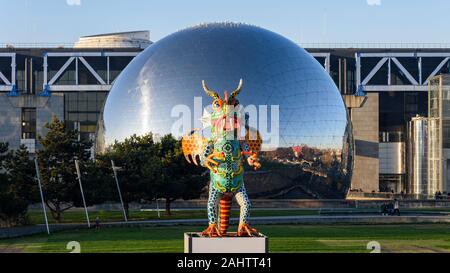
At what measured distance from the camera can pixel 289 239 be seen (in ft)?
103

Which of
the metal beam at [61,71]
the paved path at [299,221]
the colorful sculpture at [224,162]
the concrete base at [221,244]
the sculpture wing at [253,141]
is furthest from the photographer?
the metal beam at [61,71]

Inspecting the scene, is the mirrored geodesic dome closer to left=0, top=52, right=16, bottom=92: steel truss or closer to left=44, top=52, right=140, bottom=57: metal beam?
left=44, top=52, right=140, bottom=57: metal beam

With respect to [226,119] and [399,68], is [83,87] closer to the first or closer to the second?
[399,68]

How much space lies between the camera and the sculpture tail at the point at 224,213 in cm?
2308

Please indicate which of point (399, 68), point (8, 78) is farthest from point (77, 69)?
point (399, 68)

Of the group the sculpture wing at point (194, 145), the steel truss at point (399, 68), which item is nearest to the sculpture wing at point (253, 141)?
the sculpture wing at point (194, 145)

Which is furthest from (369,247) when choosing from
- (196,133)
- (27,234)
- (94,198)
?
(94,198)

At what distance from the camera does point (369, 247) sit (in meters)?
27.4

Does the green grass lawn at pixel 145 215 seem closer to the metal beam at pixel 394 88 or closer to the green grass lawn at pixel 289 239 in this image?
the green grass lawn at pixel 289 239

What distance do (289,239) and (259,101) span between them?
27.0m

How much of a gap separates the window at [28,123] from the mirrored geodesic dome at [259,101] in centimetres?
2459

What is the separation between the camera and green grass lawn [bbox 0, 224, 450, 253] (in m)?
27.6

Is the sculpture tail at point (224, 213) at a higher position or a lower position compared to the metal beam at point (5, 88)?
lower
